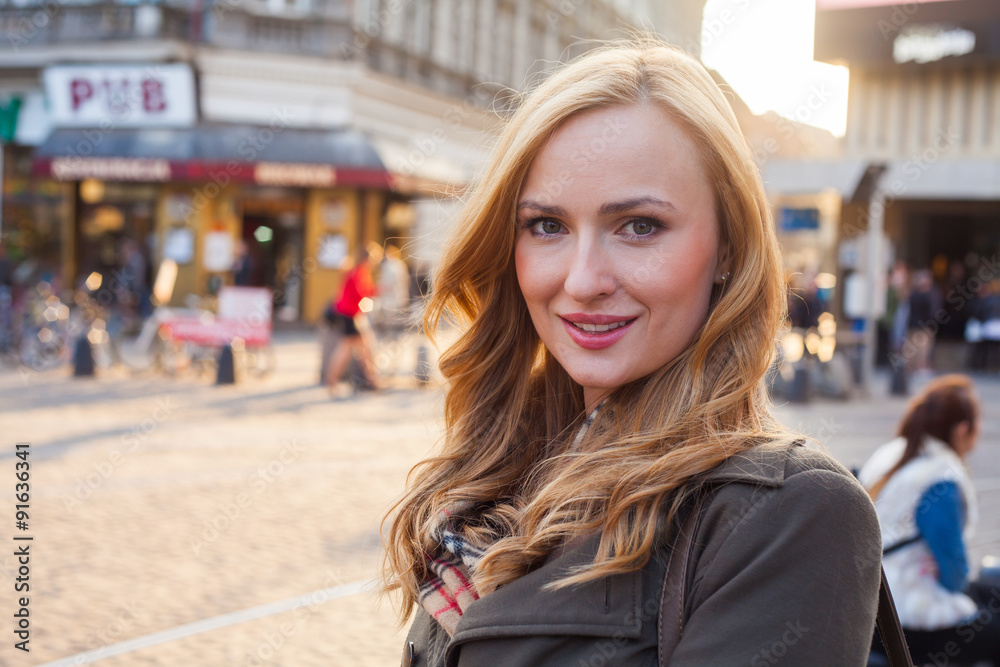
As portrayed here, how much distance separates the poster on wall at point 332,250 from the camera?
22.8m

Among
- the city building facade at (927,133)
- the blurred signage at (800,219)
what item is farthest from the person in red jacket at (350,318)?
the city building facade at (927,133)

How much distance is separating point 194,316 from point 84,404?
3.34 metres

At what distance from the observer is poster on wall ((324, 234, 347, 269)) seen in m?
22.8

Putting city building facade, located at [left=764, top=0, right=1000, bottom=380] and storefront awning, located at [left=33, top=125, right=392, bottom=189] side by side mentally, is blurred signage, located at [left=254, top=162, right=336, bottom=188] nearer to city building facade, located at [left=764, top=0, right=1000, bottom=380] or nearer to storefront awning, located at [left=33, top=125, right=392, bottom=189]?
storefront awning, located at [left=33, top=125, right=392, bottom=189]

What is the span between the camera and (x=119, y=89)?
21578mm

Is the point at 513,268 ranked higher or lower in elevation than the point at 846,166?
lower

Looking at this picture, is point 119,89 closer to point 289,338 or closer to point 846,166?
point 289,338

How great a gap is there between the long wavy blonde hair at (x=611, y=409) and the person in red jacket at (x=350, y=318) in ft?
37.2

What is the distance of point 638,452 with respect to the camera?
1.38 metres

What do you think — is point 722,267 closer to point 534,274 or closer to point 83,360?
point 534,274

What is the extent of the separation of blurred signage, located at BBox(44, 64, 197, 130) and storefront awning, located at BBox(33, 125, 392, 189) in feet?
0.77

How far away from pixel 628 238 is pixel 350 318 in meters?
11.8

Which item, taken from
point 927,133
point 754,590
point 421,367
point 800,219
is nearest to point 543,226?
point 754,590

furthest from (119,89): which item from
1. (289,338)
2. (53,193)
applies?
(289,338)
